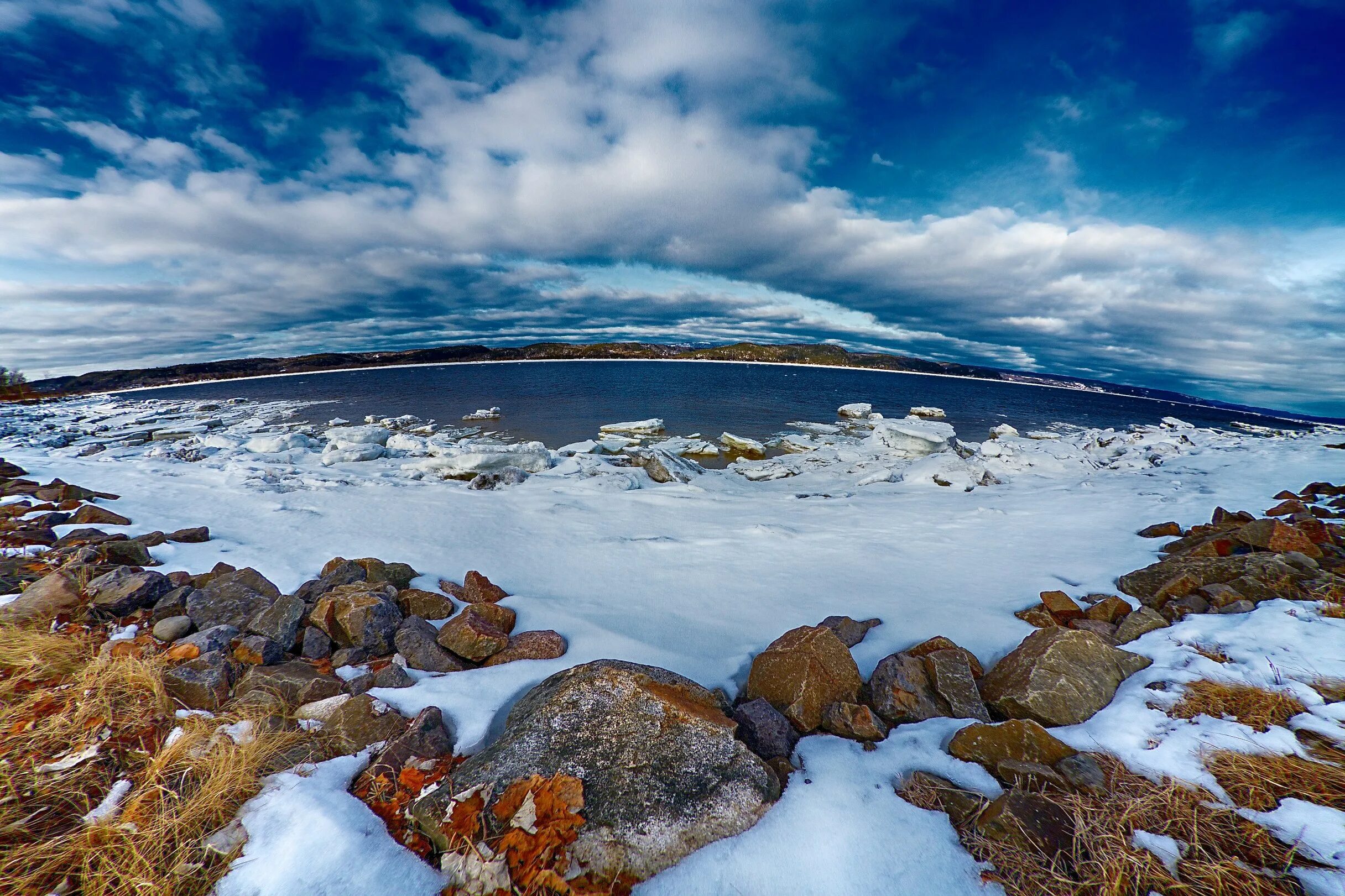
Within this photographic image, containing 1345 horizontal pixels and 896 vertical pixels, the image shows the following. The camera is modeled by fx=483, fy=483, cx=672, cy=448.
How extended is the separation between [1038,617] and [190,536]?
39.5 feet

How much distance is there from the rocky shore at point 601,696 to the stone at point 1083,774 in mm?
13

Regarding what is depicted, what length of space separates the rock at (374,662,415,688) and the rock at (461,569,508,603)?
177cm

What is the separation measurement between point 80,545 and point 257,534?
2.11 metres

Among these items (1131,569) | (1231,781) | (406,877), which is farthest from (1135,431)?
(406,877)

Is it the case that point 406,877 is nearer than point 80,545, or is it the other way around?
point 406,877

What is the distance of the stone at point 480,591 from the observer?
6398mm

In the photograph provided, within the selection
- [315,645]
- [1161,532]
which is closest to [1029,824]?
[315,645]

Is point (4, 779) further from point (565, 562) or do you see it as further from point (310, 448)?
point (310, 448)

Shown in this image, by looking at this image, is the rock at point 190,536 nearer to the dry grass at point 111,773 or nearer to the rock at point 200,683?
the dry grass at point 111,773

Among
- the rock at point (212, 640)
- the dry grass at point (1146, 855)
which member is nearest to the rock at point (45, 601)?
the rock at point (212, 640)

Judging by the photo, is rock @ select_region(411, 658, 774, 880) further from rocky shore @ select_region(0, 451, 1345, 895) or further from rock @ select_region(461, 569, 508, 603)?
rock @ select_region(461, 569, 508, 603)

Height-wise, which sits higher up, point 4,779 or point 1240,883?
point 1240,883

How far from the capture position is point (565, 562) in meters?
8.26

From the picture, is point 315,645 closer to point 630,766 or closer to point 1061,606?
point 630,766
